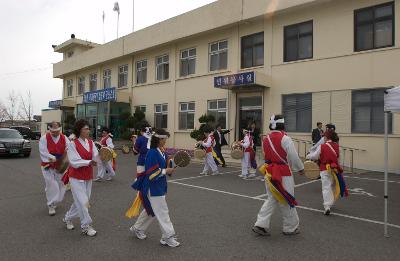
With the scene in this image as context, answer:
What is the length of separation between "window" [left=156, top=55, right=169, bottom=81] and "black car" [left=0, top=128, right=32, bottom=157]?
9.63 meters

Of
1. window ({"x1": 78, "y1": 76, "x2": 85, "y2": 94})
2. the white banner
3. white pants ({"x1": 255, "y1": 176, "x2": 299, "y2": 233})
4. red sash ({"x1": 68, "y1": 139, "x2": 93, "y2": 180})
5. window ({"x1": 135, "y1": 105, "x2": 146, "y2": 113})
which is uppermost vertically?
window ({"x1": 78, "y1": 76, "x2": 85, "y2": 94})

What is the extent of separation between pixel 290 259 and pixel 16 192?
25.2 feet

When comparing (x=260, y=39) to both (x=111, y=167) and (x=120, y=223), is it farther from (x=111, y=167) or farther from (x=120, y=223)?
(x=120, y=223)

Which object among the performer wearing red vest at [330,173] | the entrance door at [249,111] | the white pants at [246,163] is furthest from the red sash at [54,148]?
the entrance door at [249,111]

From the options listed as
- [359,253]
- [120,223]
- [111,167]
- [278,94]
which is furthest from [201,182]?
[278,94]

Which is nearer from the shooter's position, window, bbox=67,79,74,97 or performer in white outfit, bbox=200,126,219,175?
performer in white outfit, bbox=200,126,219,175

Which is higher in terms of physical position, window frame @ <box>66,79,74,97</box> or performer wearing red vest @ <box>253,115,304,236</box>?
window frame @ <box>66,79,74,97</box>

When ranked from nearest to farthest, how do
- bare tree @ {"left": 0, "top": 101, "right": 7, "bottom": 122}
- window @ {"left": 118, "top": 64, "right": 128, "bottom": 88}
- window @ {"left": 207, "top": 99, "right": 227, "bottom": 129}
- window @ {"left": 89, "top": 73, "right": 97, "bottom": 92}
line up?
window @ {"left": 207, "top": 99, "right": 227, "bottom": 129} → window @ {"left": 118, "top": 64, "right": 128, "bottom": 88} → window @ {"left": 89, "top": 73, "right": 97, "bottom": 92} → bare tree @ {"left": 0, "top": 101, "right": 7, "bottom": 122}

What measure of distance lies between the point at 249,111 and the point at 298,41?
4.30 metres

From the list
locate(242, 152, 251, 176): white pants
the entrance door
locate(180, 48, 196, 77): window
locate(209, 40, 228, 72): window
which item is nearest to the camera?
locate(242, 152, 251, 176): white pants

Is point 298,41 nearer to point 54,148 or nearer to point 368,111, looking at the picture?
point 368,111

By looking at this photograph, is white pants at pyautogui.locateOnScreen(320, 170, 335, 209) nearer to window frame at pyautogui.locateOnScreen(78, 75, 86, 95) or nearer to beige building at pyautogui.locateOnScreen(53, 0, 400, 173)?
beige building at pyautogui.locateOnScreen(53, 0, 400, 173)

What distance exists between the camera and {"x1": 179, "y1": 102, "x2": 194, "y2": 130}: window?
22.4 meters

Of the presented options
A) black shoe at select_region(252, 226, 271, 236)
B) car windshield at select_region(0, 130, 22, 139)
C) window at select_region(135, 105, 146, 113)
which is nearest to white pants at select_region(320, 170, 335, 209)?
black shoe at select_region(252, 226, 271, 236)
